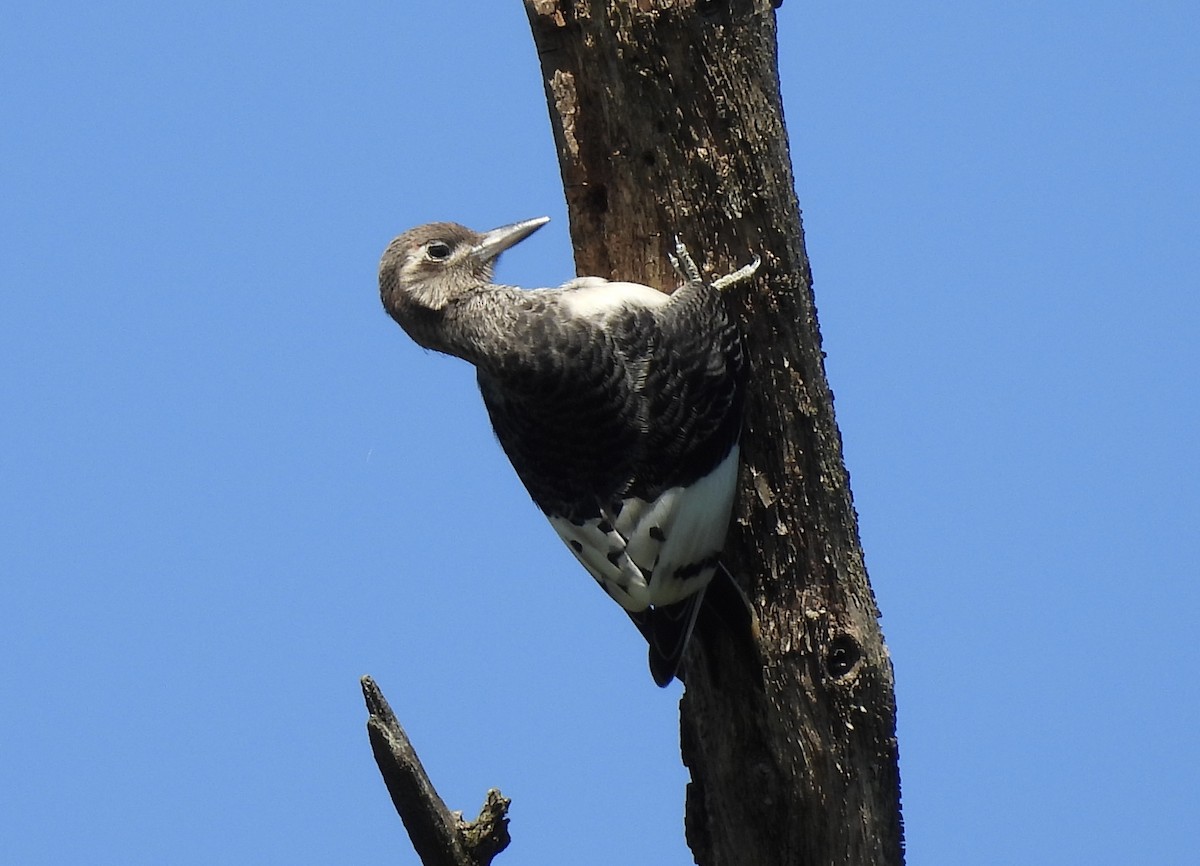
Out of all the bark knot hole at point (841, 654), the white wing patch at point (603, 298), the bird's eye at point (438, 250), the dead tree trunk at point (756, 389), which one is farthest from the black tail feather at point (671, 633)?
the bird's eye at point (438, 250)

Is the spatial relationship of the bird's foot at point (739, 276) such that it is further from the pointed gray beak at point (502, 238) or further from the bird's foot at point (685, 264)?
the pointed gray beak at point (502, 238)

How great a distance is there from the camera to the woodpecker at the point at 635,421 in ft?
14.9

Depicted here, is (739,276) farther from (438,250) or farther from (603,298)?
(438,250)

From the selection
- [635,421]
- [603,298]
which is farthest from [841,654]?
[603,298]

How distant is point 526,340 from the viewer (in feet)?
15.1

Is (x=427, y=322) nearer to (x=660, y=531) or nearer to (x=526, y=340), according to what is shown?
(x=526, y=340)

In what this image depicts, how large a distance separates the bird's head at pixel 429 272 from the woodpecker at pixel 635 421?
118mm

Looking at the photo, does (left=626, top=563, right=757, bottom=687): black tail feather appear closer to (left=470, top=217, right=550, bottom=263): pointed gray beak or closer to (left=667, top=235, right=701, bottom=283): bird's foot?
(left=667, top=235, right=701, bottom=283): bird's foot

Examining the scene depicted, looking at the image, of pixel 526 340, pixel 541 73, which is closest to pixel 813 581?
pixel 526 340

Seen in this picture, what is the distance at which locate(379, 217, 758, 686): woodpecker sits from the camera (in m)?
4.55

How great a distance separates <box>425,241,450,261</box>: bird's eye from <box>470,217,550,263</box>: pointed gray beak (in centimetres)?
8

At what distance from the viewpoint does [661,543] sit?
4512 millimetres

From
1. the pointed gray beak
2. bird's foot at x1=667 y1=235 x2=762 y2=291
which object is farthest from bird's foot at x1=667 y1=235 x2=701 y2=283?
the pointed gray beak

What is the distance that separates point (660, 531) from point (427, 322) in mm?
937
